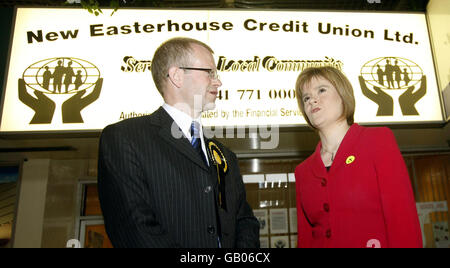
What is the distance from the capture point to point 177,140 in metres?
1.48

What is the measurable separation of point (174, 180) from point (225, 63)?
1531mm

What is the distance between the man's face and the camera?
1661 mm

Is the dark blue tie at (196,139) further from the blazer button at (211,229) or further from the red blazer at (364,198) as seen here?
the red blazer at (364,198)

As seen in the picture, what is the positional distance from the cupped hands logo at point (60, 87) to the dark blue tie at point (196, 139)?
1.26m

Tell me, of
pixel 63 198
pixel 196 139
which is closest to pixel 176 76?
pixel 196 139

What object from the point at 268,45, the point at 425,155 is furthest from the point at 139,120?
the point at 425,155

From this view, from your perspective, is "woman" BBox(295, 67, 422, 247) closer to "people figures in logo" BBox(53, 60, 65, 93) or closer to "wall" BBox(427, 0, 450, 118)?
"wall" BBox(427, 0, 450, 118)

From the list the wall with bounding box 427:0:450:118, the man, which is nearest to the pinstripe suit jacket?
the man

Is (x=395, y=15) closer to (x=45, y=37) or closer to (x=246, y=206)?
(x=246, y=206)

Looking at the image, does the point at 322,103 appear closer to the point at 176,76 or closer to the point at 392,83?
the point at 176,76

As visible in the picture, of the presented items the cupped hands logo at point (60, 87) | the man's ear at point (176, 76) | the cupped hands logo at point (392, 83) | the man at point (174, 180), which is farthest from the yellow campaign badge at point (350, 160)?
the cupped hands logo at point (60, 87)

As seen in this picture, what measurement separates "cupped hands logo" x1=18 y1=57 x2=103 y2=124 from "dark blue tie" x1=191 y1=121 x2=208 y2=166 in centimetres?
126

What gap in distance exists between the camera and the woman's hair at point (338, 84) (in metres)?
1.73
